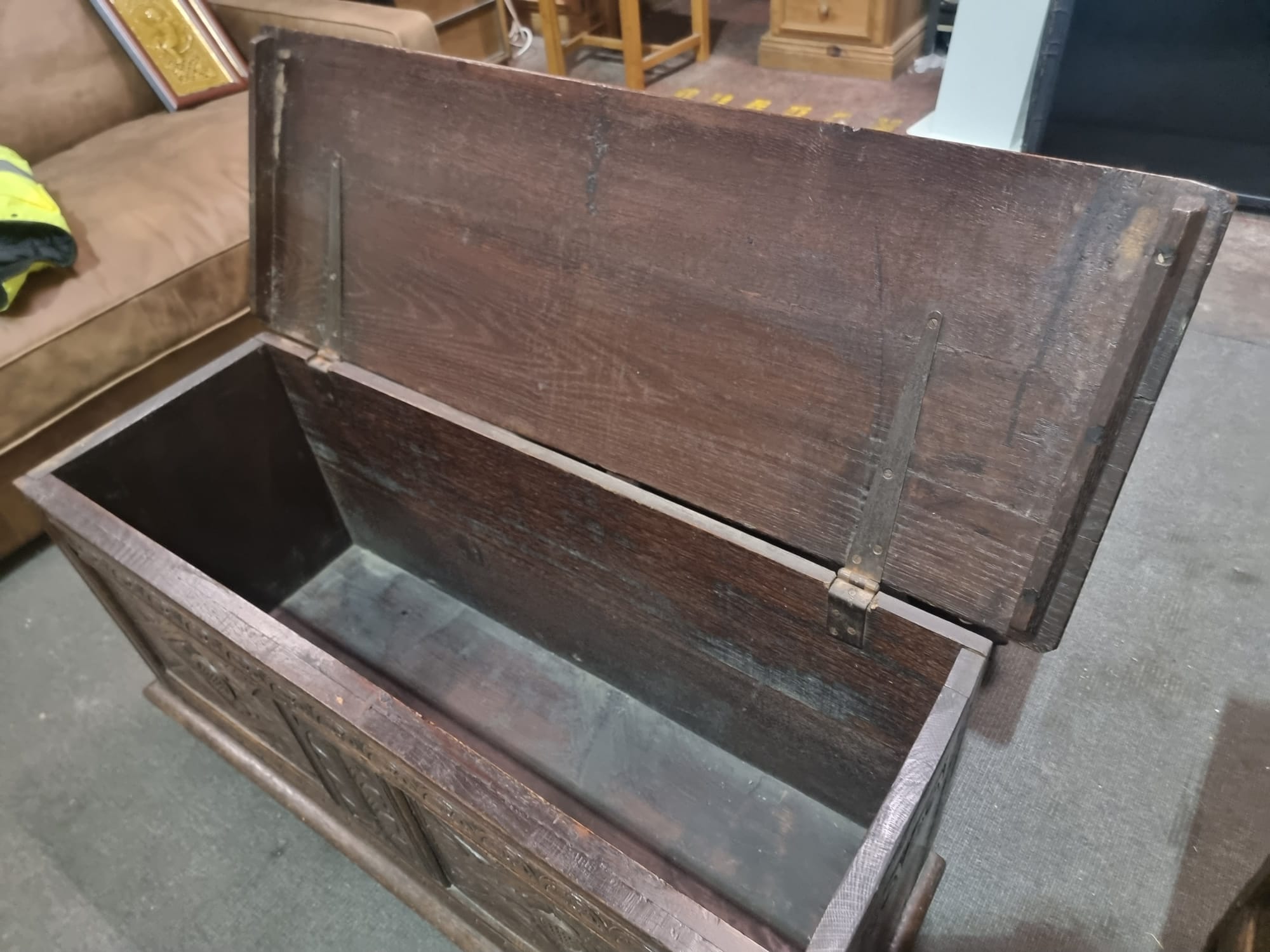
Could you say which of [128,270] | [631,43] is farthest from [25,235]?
[631,43]

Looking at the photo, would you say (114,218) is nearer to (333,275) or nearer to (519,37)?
(333,275)

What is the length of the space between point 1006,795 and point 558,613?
27.1 inches

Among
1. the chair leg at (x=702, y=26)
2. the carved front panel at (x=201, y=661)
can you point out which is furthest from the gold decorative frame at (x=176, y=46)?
the chair leg at (x=702, y=26)

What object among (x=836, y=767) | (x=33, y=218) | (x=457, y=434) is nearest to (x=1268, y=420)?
(x=836, y=767)

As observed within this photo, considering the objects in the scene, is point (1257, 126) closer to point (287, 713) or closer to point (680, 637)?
point (680, 637)

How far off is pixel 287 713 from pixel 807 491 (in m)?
0.61

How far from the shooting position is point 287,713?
36.4 inches

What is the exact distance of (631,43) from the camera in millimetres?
2945

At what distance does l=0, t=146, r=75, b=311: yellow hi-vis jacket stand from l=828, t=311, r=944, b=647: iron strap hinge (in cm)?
147

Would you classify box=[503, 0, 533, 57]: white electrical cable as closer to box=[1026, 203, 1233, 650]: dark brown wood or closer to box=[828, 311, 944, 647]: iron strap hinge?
box=[828, 311, 944, 647]: iron strap hinge

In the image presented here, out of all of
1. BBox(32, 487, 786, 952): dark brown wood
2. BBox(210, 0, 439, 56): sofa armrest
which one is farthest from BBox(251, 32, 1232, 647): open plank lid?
BBox(210, 0, 439, 56): sofa armrest

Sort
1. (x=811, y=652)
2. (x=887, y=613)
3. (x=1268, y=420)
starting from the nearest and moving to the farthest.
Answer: (x=887, y=613), (x=811, y=652), (x=1268, y=420)

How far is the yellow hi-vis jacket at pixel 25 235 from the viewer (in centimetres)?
143

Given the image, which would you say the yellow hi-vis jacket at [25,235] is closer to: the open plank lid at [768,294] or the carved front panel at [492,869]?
the open plank lid at [768,294]
